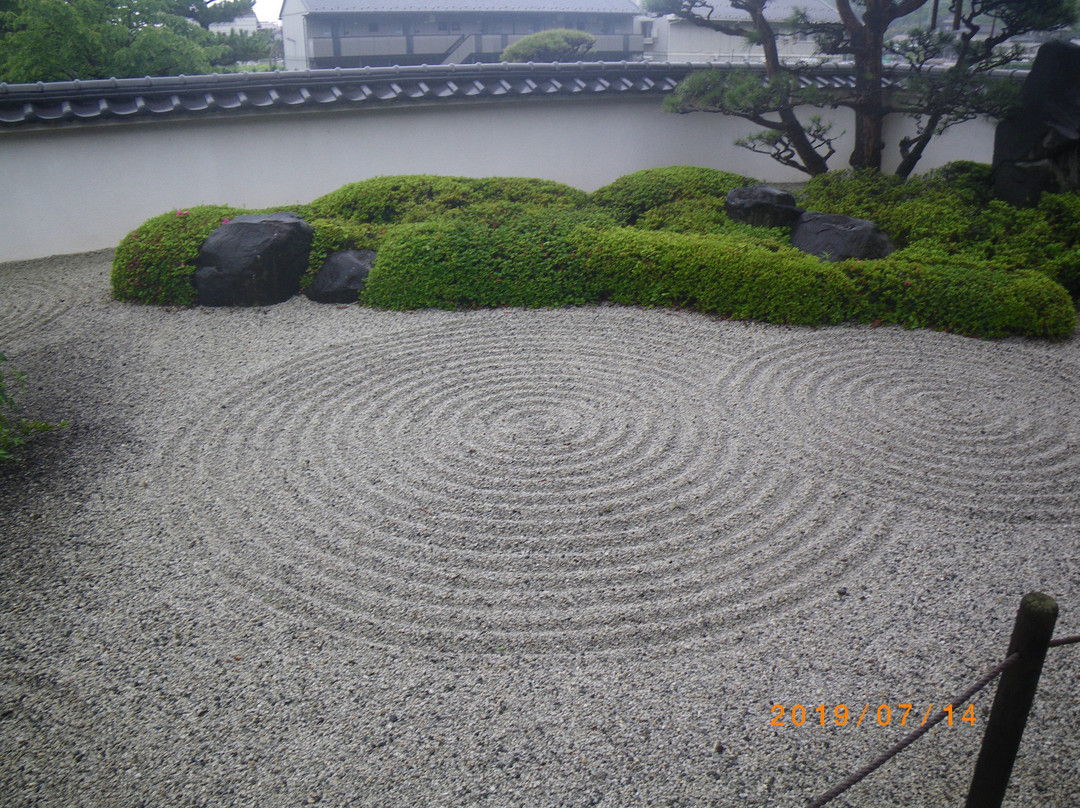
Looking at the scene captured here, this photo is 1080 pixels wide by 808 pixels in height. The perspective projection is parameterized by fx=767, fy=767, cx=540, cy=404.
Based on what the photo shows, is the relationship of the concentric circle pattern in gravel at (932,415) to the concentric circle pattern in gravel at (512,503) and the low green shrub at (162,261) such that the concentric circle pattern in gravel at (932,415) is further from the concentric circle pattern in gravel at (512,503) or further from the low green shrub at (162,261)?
the low green shrub at (162,261)

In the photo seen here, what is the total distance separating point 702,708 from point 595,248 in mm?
6150

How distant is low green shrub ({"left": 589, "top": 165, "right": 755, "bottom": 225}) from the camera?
10625mm

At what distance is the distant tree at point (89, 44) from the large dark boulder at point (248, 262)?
7.24 meters

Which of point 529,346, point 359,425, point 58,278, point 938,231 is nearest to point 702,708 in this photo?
point 359,425

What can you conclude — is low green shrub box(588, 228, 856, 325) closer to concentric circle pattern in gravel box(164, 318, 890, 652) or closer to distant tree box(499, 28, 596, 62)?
concentric circle pattern in gravel box(164, 318, 890, 652)

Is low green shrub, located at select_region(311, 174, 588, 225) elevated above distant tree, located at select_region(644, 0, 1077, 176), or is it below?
below

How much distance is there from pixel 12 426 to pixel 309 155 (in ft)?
23.8

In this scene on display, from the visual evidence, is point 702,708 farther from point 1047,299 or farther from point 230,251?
point 230,251

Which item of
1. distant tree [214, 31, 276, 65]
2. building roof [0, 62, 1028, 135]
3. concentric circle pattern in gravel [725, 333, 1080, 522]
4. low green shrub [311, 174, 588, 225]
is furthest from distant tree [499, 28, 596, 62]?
concentric circle pattern in gravel [725, 333, 1080, 522]

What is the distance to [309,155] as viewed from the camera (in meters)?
11.9

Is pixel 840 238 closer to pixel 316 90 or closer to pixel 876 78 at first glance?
pixel 876 78

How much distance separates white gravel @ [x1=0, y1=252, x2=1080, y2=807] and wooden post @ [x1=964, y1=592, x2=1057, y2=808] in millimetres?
465

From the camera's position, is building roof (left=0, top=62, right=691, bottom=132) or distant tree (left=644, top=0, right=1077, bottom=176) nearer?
distant tree (left=644, top=0, right=1077, bottom=176)

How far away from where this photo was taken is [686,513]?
4758mm
